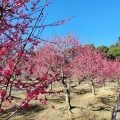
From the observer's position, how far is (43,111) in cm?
1664

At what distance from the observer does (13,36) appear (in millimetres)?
5172

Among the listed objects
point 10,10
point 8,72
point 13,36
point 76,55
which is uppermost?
point 76,55

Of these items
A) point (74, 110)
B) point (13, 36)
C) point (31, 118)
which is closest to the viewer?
point (13, 36)

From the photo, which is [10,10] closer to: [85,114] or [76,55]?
[85,114]

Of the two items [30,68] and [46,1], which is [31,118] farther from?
[46,1]

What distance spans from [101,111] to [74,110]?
2196mm

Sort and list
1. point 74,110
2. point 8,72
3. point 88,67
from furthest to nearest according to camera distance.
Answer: point 88,67 → point 74,110 → point 8,72

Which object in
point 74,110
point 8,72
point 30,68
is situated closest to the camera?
point 8,72

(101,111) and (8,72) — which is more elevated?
(8,72)

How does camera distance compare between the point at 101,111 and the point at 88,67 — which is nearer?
the point at 101,111

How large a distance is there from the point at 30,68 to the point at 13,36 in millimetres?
1160

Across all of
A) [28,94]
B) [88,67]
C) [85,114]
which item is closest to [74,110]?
[85,114]

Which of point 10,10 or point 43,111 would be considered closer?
point 10,10

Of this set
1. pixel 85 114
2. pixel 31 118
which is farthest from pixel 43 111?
pixel 85 114
